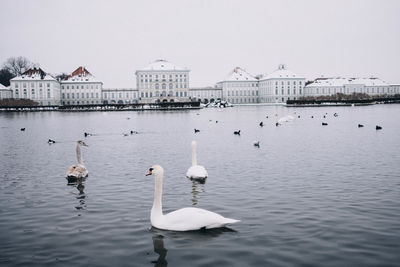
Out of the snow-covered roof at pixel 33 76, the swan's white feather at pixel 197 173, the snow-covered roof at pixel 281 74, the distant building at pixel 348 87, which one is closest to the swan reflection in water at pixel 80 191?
the swan's white feather at pixel 197 173

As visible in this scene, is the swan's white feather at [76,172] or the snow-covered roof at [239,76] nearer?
the swan's white feather at [76,172]

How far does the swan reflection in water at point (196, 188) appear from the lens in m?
9.98

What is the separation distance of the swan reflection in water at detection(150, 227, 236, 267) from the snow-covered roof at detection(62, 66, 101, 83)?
471ft

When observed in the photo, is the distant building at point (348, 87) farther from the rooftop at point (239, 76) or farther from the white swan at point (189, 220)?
the white swan at point (189, 220)

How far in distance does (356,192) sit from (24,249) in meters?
8.04

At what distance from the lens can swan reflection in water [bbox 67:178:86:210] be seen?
9672 millimetres

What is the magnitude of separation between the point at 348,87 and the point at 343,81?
11.0 ft

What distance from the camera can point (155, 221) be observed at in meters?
7.60

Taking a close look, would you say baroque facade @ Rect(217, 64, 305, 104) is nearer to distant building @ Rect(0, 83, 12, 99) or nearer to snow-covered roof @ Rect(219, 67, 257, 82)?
snow-covered roof @ Rect(219, 67, 257, 82)

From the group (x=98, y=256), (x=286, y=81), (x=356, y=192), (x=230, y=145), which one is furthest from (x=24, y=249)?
(x=286, y=81)

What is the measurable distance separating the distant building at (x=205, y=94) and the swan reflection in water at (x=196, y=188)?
465 ft

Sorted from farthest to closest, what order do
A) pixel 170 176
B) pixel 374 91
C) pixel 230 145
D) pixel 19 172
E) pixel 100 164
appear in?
1. pixel 374 91
2. pixel 230 145
3. pixel 100 164
4. pixel 19 172
5. pixel 170 176

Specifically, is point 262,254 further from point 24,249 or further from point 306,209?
point 24,249

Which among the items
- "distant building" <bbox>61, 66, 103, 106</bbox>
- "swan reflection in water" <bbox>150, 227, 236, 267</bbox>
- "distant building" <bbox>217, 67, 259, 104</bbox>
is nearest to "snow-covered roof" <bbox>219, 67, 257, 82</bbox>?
"distant building" <bbox>217, 67, 259, 104</bbox>
